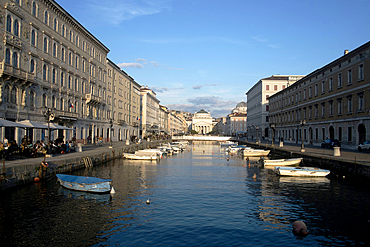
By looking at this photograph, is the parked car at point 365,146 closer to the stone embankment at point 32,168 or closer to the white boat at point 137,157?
the white boat at point 137,157

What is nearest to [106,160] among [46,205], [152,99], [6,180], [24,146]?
[24,146]

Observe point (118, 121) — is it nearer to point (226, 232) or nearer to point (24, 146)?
point (24, 146)

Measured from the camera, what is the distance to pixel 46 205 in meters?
17.5

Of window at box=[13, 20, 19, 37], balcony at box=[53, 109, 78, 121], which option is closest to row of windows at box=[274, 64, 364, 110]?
balcony at box=[53, 109, 78, 121]

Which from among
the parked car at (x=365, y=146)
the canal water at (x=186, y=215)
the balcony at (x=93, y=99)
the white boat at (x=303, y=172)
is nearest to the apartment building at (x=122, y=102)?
the balcony at (x=93, y=99)

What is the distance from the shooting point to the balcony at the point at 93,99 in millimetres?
57688

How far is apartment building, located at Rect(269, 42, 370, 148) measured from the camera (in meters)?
41.5

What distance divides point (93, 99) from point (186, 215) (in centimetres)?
4773

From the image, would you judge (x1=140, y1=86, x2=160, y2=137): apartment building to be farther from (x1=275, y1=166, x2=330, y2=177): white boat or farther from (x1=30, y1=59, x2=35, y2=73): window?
(x1=275, y1=166, x2=330, y2=177): white boat

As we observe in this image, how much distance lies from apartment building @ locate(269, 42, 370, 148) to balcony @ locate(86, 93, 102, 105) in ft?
121

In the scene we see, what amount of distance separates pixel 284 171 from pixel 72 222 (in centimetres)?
2311

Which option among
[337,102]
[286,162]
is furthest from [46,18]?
[337,102]

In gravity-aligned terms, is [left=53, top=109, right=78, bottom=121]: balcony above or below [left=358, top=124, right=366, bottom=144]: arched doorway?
above

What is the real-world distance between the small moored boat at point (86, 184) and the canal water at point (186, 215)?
1.72 ft
